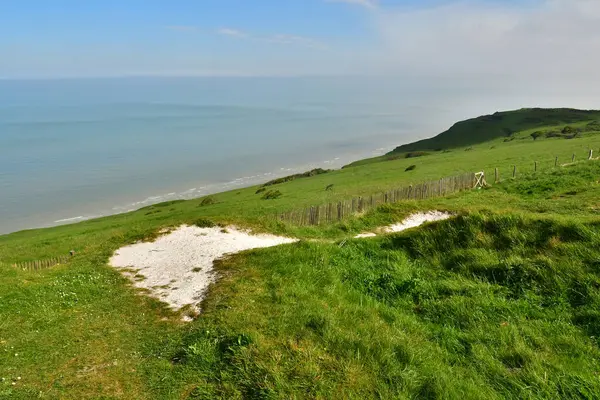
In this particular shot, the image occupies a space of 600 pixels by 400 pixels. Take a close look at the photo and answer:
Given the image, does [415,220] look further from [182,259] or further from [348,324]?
[348,324]

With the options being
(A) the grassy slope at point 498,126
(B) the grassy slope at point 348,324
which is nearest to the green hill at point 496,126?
Result: (A) the grassy slope at point 498,126

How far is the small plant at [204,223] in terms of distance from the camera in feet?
63.9

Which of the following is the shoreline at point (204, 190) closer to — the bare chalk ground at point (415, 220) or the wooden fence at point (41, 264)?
the wooden fence at point (41, 264)

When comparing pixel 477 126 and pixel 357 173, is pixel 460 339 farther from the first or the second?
pixel 477 126

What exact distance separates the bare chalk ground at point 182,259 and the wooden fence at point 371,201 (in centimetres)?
383

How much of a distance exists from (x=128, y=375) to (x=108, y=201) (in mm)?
76186

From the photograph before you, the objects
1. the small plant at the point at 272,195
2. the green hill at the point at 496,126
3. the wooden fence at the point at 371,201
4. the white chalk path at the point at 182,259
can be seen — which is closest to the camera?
the white chalk path at the point at 182,259

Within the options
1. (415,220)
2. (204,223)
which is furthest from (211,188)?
(415,220)

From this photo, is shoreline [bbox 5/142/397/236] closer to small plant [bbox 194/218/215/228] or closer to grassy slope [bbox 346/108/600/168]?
grassy slope [bbox 346/108/600/168]

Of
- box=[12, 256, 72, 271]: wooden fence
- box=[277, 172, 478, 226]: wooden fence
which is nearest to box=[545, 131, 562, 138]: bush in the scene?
box=[277, 172, 478, 226]: wooden fence

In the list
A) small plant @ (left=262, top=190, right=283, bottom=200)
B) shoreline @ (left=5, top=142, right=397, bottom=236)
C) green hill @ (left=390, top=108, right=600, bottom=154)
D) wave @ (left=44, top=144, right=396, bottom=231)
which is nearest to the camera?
small plant @ (left=262, top=190, right=283, bottom=200)

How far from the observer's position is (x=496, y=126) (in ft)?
358

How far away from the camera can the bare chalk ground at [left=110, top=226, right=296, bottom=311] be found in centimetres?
1220

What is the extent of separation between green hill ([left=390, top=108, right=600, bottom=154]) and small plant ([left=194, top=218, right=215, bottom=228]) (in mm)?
86317
